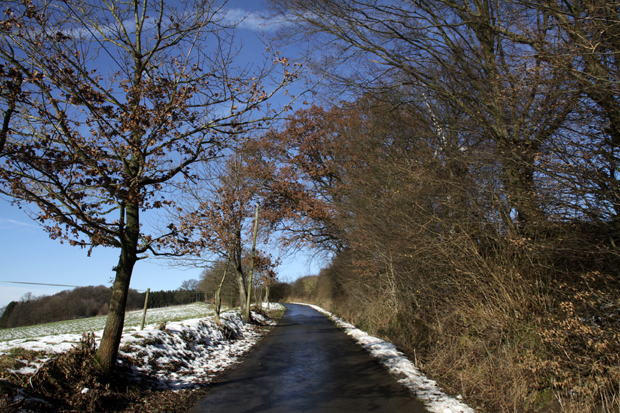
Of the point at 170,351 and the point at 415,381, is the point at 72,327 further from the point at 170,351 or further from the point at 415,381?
the point at 415,381

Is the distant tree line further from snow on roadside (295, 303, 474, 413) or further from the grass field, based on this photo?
snow on roadside (295, 303, 474, 413)

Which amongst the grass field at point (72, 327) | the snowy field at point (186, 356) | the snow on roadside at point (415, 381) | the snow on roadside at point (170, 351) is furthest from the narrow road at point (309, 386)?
the grass field at point (72, 327)

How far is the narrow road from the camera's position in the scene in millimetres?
5398

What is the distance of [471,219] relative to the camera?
7117 millimetres

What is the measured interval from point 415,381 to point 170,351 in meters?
4.85

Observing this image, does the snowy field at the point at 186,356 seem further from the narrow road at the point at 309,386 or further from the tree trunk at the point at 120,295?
the tree trunk at the point at 120,295

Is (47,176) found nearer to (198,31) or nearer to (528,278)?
(198,31)

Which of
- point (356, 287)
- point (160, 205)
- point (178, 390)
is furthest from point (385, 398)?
point (356, 287)

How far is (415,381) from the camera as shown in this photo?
6711 millimetres

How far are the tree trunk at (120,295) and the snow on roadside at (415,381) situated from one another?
452cm

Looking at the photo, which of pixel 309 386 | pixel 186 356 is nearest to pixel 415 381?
pixel 309 386

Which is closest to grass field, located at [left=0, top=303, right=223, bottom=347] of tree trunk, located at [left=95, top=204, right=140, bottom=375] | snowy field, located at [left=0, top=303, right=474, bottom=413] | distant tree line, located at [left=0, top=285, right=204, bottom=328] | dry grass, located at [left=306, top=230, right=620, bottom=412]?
snowy field, located at [left=0, top=303, right=474, bottom=413]

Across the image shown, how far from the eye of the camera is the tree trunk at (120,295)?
5.67 metres

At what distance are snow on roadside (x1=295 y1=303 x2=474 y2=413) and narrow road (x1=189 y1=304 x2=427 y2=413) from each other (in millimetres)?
178
